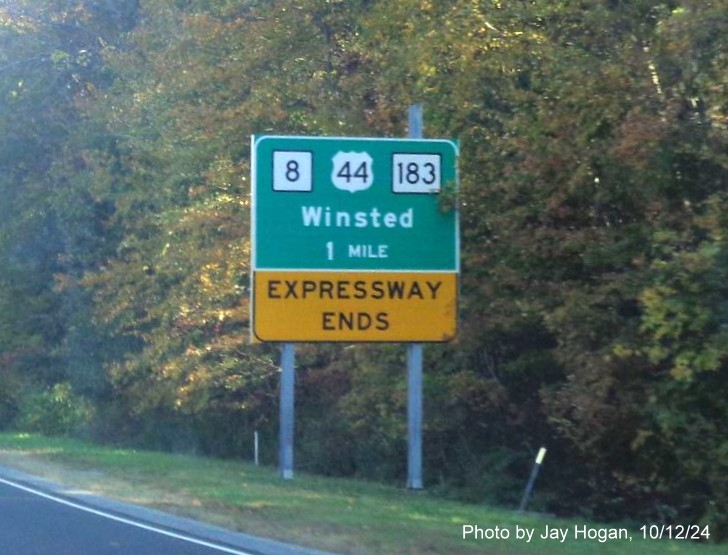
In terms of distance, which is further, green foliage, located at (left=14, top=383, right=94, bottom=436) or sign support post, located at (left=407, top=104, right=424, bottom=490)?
green foliage, located at (left=14, top=383, right=94, bottom=436)

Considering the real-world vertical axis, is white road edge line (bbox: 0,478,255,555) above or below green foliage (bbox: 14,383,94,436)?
below

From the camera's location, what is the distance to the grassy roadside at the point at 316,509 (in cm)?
1291

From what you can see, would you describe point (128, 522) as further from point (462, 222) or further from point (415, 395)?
point (462, 222)

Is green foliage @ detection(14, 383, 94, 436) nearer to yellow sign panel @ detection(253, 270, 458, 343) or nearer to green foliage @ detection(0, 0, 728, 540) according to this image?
green foliage @ detection(0, 0, 728, 540)

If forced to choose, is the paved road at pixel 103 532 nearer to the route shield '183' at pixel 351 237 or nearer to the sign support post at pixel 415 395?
the route shield '183' at pixel 351 237

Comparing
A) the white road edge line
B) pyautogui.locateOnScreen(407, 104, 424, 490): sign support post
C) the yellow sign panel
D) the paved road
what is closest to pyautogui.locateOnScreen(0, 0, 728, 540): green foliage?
pyautogui.locateOnScreen(407, 104, 424, 490): sign support post

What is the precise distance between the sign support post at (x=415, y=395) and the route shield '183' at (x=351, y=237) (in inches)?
18.9

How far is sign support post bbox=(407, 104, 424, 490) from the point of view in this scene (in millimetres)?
20312

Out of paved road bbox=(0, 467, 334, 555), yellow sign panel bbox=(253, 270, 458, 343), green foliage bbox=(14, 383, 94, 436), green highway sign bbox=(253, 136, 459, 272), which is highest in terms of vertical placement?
green highway sign bbox=(253, 136, 459, 272)

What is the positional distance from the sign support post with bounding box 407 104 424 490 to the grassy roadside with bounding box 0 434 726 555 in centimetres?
51

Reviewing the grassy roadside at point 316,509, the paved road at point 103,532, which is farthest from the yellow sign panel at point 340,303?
the paved road at point 103,532

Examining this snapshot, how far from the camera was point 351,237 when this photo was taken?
19781 mm
